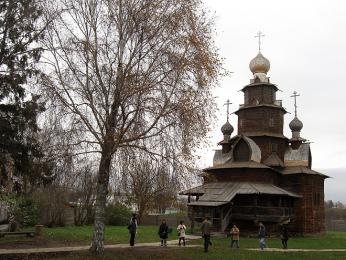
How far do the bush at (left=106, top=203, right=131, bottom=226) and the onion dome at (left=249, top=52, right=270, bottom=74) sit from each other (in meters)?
18.4

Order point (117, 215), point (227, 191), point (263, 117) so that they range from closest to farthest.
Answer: point (227, 191) → point (263, 117) → point (117, 215)

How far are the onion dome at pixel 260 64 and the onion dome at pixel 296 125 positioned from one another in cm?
524

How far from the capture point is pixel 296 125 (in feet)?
130

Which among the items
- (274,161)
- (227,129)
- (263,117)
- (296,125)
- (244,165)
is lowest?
(244,165)

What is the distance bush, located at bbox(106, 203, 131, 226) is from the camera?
142 feet

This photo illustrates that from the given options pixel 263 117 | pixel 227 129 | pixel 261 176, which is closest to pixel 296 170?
pixel 261 176

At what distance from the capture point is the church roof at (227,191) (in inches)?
1207

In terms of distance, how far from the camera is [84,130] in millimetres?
17203

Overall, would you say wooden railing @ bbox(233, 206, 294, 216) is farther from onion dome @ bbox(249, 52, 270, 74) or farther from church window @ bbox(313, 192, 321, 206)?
onion dome @ bbox(249, 52, 270, 74)

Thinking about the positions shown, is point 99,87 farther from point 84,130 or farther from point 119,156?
point 119,156

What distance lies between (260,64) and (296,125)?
646cm

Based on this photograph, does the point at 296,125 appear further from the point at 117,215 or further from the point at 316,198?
the point at 117,215

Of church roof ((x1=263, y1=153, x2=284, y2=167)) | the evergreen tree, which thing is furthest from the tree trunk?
church roof ((x1=263, y1=153, x2=284, y2=167))

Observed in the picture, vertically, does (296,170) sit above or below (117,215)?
above
